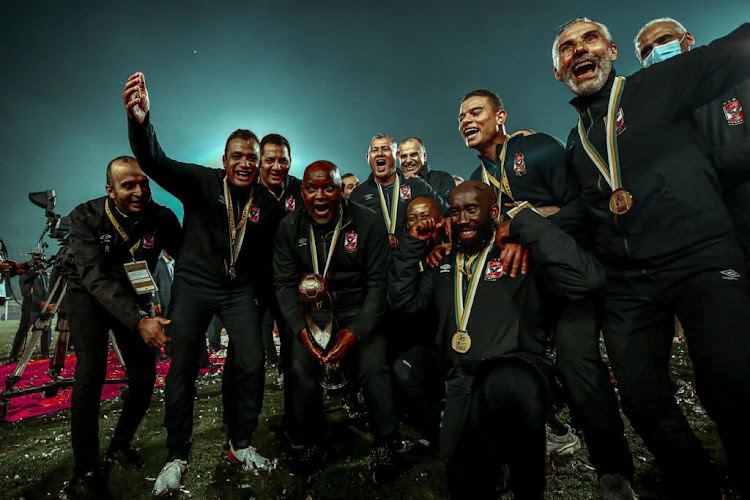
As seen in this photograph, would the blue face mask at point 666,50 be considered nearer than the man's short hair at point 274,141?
Yes

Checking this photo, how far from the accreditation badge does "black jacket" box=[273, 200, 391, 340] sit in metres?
1.08

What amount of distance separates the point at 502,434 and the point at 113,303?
10.2 feet

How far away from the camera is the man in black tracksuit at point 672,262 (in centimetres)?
189

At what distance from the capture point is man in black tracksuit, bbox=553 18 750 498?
1.89m

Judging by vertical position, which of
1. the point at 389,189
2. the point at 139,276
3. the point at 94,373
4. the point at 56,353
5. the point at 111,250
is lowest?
the point at 56,353

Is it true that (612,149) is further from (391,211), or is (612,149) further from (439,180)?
(439,180)

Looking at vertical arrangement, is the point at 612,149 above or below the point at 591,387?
above

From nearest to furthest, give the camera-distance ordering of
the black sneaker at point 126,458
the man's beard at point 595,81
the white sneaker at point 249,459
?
the man's beard at point 595,81, the white sneaker at point 249,459, the black sneaker at point 126,458

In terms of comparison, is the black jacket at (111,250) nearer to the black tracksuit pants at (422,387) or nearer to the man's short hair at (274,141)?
the man's short hair at (274,141)

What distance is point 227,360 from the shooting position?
364cm

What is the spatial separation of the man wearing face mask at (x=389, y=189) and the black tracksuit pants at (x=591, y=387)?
100 inches

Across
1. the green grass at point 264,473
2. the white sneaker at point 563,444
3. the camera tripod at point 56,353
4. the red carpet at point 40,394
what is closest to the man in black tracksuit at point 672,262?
the green grass at point 264,473

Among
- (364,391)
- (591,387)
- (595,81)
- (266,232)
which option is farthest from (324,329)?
(595,81)

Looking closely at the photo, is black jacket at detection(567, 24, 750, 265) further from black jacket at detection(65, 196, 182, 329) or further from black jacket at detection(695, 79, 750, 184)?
black jacket at detection(65, 196, 182, 329)
